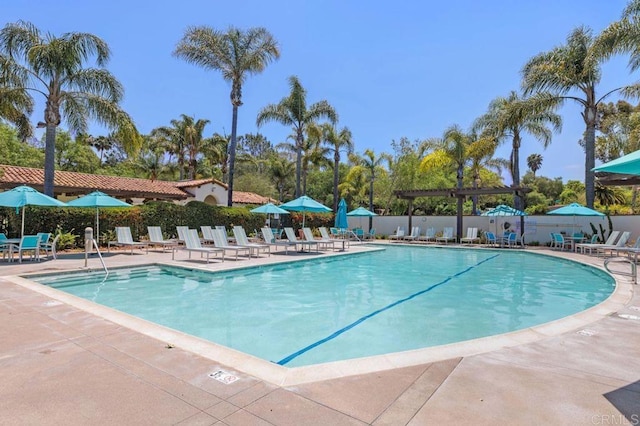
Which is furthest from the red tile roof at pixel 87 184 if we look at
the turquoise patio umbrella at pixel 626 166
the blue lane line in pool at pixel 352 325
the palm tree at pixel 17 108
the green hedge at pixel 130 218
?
the turquoise patio umbrella at pixel 626 166

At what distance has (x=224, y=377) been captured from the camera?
3.54 m

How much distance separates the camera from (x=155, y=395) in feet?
10.3

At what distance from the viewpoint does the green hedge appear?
14.6m

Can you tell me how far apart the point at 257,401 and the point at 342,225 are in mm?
18476

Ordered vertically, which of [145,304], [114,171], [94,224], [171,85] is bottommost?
[145,304]

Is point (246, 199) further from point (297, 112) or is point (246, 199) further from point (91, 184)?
point (91, 184)

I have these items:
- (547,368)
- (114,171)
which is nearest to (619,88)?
(547,368)

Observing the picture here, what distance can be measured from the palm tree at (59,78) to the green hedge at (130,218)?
1130 mm

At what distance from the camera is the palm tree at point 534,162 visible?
70.9 metres

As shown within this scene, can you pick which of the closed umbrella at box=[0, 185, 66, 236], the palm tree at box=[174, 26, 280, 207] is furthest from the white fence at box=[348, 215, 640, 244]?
the closed umbrella at box=[0, 185, 66, 236]

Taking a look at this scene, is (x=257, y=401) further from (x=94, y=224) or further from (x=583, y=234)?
(x=583, y=234)

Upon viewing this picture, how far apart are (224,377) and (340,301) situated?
5.31 meters

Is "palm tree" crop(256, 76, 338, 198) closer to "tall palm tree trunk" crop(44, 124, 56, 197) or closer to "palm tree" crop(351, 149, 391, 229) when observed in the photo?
"palm tree" crop(351, 149, 391, 229)

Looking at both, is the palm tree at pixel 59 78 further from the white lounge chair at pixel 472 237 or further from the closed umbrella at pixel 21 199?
the white lounge chair at pixel 472 237
